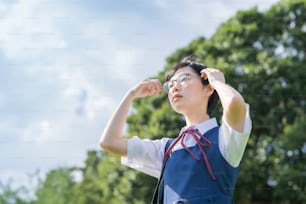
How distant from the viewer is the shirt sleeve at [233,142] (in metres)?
1.20

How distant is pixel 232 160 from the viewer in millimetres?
1218

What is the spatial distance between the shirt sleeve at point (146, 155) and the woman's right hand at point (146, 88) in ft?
0.31

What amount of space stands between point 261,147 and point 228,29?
104cm

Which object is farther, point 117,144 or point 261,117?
point 261,117

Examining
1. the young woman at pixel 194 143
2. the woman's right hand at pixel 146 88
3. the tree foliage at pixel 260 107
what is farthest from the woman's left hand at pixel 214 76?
the tree foliage at pixel 260 107

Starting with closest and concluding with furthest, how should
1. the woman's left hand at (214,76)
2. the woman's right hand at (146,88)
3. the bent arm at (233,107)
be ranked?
the bent arm at (233,107) → the woman's left hand at (214,76) → the woman's right hand at (146,88)

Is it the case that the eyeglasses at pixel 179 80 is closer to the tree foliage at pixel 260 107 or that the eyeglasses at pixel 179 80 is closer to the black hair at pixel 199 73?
the black hair at pixel 199 73

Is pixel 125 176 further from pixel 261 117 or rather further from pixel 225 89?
pixel 225 89

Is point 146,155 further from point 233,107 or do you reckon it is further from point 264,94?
point 264,94

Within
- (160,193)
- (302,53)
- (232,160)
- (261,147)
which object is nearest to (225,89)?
(232,160)

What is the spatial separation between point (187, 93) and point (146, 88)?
98mm

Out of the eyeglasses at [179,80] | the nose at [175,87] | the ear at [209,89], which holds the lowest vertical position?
the ear at [209,89]

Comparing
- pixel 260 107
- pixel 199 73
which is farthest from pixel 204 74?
pixel 260 107

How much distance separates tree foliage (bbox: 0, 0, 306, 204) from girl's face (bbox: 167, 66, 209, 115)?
12.1 ft
